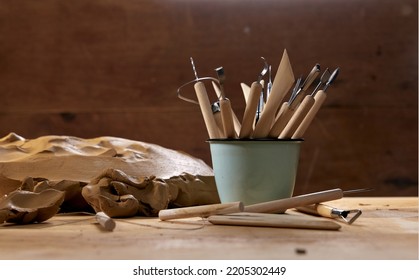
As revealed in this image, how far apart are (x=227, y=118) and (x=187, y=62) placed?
2.65 ft

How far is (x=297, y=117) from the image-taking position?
0.77 metres

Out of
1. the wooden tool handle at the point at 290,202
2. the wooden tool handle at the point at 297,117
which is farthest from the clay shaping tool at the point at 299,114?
the wooden tool handle at the point at 290,202

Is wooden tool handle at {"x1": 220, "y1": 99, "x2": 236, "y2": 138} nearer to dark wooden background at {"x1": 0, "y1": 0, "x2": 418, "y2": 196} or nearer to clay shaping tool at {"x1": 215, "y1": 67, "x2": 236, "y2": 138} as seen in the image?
clay shaping tool at {"x1": 215, "y1": 67, "x2": 236, "y2": 138}

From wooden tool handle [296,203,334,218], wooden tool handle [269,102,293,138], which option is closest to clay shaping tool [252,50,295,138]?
wooden tool handle [269,102,293,138]

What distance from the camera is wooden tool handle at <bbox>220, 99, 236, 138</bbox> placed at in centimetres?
72

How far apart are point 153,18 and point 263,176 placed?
87cm

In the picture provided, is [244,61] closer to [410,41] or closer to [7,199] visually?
[410,41]

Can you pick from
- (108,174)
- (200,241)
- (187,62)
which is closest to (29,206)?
(108,174)

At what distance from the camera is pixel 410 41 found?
1532 millimetres

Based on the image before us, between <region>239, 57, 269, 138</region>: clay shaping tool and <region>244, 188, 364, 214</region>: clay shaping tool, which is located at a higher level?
<region>239, 57, 269, 138</region>: clay shaping tool

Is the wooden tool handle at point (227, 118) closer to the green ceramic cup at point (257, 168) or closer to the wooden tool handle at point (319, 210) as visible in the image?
the green ceramic cup at point (257, 168)

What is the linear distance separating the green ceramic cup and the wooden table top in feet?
0.27

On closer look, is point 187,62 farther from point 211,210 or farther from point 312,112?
point 211,210

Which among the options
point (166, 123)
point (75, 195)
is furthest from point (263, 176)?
point (166, 123)
